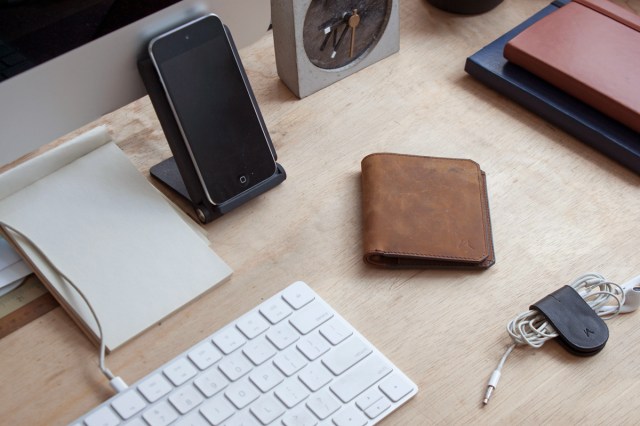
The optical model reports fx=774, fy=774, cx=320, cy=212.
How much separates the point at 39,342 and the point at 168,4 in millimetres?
352

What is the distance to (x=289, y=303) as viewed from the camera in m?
0.77

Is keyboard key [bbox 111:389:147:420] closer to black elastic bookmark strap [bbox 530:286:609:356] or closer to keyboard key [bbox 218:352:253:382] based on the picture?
keyboard key [bbox 218:352:253:382]

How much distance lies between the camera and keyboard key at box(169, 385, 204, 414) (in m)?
0.69

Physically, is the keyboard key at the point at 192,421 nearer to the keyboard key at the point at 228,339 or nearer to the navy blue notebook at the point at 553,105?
the keyboard key at the point at 228,339

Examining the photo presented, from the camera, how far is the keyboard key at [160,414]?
681mm

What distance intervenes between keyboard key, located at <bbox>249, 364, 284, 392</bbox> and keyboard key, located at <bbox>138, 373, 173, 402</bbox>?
3.0 inches

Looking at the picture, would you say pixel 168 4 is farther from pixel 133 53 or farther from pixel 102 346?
pixel 102 346

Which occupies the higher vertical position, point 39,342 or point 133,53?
point 133,53

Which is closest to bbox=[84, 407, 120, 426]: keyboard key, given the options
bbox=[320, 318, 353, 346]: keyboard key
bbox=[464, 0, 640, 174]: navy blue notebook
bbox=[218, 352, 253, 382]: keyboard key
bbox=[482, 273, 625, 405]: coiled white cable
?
bbox=[218, 352, 253, 382]: keyboard key

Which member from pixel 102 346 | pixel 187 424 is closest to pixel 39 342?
pixel 102 346

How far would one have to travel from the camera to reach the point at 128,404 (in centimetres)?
69

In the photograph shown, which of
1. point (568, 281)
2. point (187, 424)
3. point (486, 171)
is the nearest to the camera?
point (187, 424)

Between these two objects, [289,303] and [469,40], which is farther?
[469,40]

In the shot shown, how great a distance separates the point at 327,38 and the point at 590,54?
1.06ft
